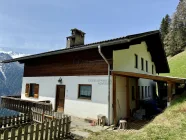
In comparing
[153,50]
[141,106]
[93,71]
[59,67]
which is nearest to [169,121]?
[93,71]

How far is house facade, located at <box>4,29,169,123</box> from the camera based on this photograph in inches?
465

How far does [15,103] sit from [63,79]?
213 inches

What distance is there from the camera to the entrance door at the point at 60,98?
14.5 meters

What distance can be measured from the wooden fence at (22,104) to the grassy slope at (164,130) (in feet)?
18.9

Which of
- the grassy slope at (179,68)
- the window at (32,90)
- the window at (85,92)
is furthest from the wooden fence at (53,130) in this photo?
the grassy slope at (179,68)

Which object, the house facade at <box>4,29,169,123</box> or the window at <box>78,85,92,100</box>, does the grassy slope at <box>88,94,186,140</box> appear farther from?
the window at <box>78,85,92,100</box>

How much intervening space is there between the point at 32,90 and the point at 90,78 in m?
7.81

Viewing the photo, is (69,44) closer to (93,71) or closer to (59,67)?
(59,67)

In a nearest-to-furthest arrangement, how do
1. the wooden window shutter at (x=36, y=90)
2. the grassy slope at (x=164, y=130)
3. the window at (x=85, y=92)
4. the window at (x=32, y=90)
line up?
1. the grassy slope at (x=164, y=130)
2. the window at (x=85, y=92)
3. the wooden window shutter at (x=36, y=90)
4. the window at (x=32, y=90)

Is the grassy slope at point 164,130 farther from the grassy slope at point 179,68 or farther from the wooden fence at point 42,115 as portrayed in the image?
the grassy slope at point 179,68

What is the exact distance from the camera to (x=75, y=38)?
19.3 metres

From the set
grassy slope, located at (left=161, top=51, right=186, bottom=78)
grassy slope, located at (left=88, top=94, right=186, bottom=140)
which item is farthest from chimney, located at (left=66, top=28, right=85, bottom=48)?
grassy slope, located at (left=161, top=51, right=186, bottom=78)

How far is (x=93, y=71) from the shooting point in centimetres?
1257

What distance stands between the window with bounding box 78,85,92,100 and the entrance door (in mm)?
1858
